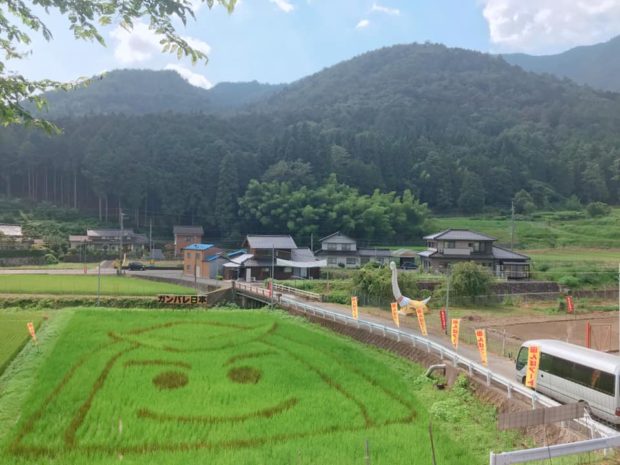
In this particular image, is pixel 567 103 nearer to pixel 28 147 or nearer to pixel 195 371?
Answer: pixel 28 147

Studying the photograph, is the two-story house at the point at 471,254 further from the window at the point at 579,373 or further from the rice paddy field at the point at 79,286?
the window at the point at 579,373

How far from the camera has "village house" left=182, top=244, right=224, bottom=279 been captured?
45800mm

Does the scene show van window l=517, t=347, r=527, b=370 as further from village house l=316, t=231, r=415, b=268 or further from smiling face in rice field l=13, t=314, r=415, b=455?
village house l=316, t=231, r=415, b=268

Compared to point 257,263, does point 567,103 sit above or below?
above

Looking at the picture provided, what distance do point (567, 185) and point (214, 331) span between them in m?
87.3

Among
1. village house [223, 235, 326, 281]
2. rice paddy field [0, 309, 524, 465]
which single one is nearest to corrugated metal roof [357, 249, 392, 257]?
village house [223, 235, 326, 281]

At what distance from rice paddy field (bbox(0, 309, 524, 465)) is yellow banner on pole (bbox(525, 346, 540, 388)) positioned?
146 cm

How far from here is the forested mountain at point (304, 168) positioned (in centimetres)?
6869

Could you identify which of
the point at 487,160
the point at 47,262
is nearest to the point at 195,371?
the point at 47,262

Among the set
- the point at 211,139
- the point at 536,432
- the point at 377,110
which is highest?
the point at 377,110

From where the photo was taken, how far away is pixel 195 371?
1564 centimetres

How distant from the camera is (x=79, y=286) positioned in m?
32.3

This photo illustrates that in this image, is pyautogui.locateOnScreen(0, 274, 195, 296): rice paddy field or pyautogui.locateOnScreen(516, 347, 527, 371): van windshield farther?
pyautogui.locateOnScreen(0, 274, 195, 296): rice paddy field

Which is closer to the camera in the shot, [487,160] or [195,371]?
[195,371]
